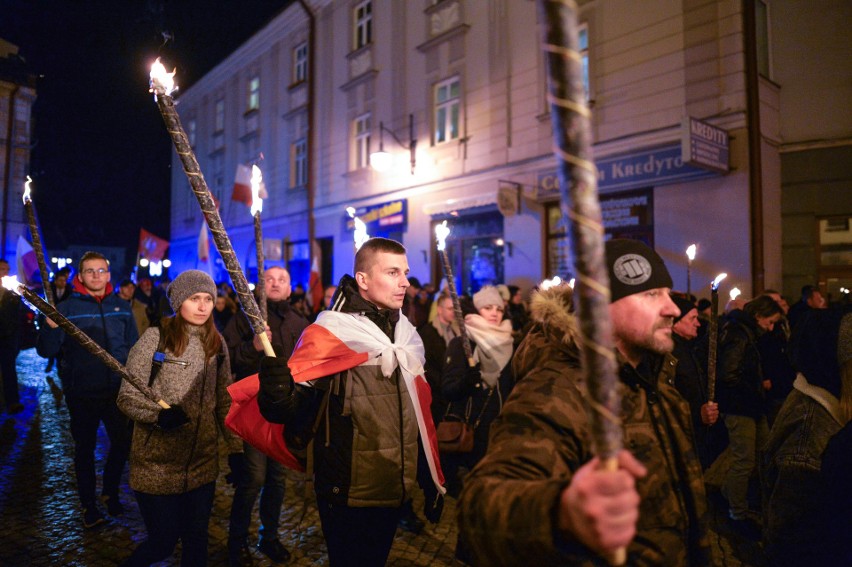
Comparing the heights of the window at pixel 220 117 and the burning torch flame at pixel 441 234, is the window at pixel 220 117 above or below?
above

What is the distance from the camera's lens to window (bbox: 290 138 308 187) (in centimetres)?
1942

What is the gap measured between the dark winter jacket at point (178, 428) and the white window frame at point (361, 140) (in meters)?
13.9

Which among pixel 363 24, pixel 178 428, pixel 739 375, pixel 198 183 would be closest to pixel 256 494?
pixel 178 428

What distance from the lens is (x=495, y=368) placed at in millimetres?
4723

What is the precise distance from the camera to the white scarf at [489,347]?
472 centimetres

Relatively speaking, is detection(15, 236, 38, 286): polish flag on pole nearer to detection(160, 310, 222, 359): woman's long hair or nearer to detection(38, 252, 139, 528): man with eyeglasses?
A: detection(38, 252, 139, 528): man with eyeglasses

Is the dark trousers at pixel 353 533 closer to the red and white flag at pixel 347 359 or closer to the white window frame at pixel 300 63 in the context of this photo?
the red and white flag at pixel 347 359

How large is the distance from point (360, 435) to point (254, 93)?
73.7 feet

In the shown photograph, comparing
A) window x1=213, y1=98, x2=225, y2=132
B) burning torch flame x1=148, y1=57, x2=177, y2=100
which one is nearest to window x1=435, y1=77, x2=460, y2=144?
burning torch flame x1=148, y1=57, x2=177, y2=100

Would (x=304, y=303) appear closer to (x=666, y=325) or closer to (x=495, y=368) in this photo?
(x=495, y=368)

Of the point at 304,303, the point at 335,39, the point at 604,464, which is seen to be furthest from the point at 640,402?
the point at 335,39

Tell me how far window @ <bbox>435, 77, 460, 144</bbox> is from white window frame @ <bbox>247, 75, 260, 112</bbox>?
34.5 ft

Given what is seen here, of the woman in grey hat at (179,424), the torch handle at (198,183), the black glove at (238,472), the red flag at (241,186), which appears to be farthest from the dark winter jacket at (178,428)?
the red flag at (241,186)

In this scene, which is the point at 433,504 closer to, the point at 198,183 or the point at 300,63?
the point at 198,183
